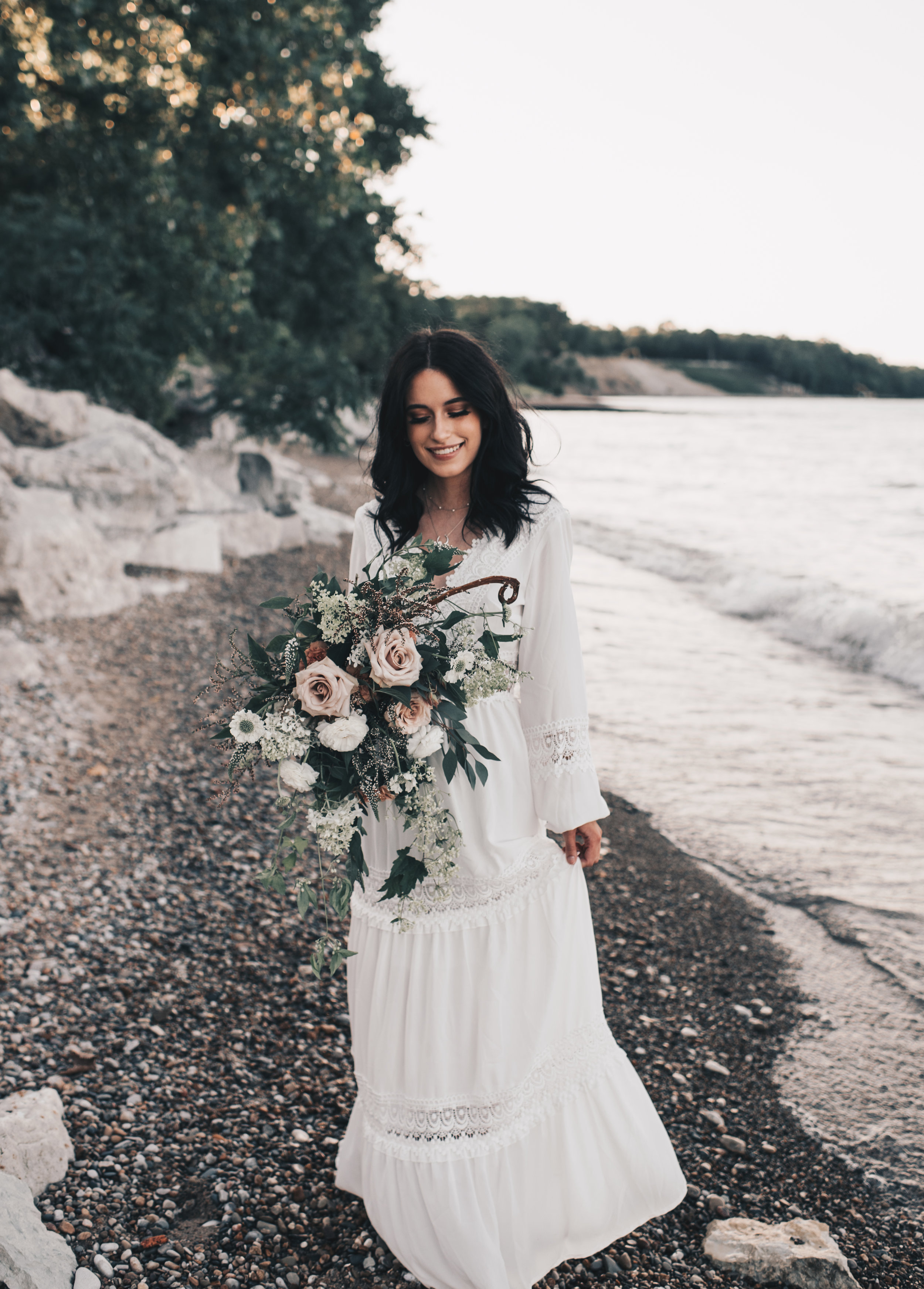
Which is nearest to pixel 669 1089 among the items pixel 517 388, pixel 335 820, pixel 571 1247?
pixel 571 1247

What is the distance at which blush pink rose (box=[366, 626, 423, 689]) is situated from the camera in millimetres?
2006

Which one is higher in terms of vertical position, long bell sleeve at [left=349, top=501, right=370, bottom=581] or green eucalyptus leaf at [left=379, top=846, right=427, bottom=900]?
long bell sleeve at [left=349, top=501, right=370, bottom=581]

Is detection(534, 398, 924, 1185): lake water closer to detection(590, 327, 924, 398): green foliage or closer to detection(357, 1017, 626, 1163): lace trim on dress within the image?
detection(357, 1017, 626, 1163): lace trim on dress

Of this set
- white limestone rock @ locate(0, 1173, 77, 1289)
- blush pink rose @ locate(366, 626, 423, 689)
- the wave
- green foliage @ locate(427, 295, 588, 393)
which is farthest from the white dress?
green foliage @ locate(427, 295, 588, 393)

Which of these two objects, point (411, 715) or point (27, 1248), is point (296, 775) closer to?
point (411, 715)

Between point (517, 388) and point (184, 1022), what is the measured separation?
2.94 metres

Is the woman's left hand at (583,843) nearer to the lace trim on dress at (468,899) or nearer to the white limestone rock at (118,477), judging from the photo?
the lace trim on dress at (468,899)

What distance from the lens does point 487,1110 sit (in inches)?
98.2

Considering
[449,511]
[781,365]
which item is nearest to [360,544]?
[449,511]

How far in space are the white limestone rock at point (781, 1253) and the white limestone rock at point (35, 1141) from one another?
6.81 ft

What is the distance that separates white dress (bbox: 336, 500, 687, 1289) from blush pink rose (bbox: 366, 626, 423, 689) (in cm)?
50

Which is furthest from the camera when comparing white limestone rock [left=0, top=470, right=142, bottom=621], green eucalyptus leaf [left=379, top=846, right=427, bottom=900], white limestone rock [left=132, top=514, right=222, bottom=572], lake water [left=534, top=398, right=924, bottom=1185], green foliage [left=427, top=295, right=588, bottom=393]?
green foliage [left=427, top=295, right=588, bottom=393]

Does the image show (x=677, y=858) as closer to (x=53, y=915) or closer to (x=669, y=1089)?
(x=669, y=1089)

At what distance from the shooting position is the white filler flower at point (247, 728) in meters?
2.04
